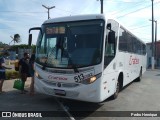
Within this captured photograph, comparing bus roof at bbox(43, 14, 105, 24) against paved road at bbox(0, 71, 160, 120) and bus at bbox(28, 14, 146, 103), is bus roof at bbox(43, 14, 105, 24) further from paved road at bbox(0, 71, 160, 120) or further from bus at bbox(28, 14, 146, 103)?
paved road at bbox(0, 71, 160, 120)

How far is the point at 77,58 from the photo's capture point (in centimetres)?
860

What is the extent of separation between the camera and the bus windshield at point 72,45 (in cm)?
856

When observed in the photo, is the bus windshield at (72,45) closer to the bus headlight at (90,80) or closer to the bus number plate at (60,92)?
the bus headlight at (90,80)

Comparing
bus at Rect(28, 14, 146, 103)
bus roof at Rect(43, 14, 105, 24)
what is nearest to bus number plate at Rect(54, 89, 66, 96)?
bus at Rect(28, 14, 146, 103)

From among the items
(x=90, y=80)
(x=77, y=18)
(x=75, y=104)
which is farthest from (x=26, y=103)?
(x=77, y=18)

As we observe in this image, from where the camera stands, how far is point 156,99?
11.7m

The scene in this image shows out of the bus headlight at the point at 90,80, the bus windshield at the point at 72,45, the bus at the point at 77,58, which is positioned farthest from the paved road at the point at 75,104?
the bus windshield at the point at 72,45

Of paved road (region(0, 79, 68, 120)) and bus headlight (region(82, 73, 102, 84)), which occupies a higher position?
bus headlight (region(82, 73, 102, 84))

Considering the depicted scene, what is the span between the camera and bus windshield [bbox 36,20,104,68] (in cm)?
856

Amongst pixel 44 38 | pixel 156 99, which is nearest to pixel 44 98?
pixel 44 38

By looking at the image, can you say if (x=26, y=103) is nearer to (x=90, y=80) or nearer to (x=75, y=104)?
(x=75, y=104)

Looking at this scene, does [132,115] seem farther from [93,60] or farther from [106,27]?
[106,27]

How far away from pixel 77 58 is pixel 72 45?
542 mm

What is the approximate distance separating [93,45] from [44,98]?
365 centimetres
